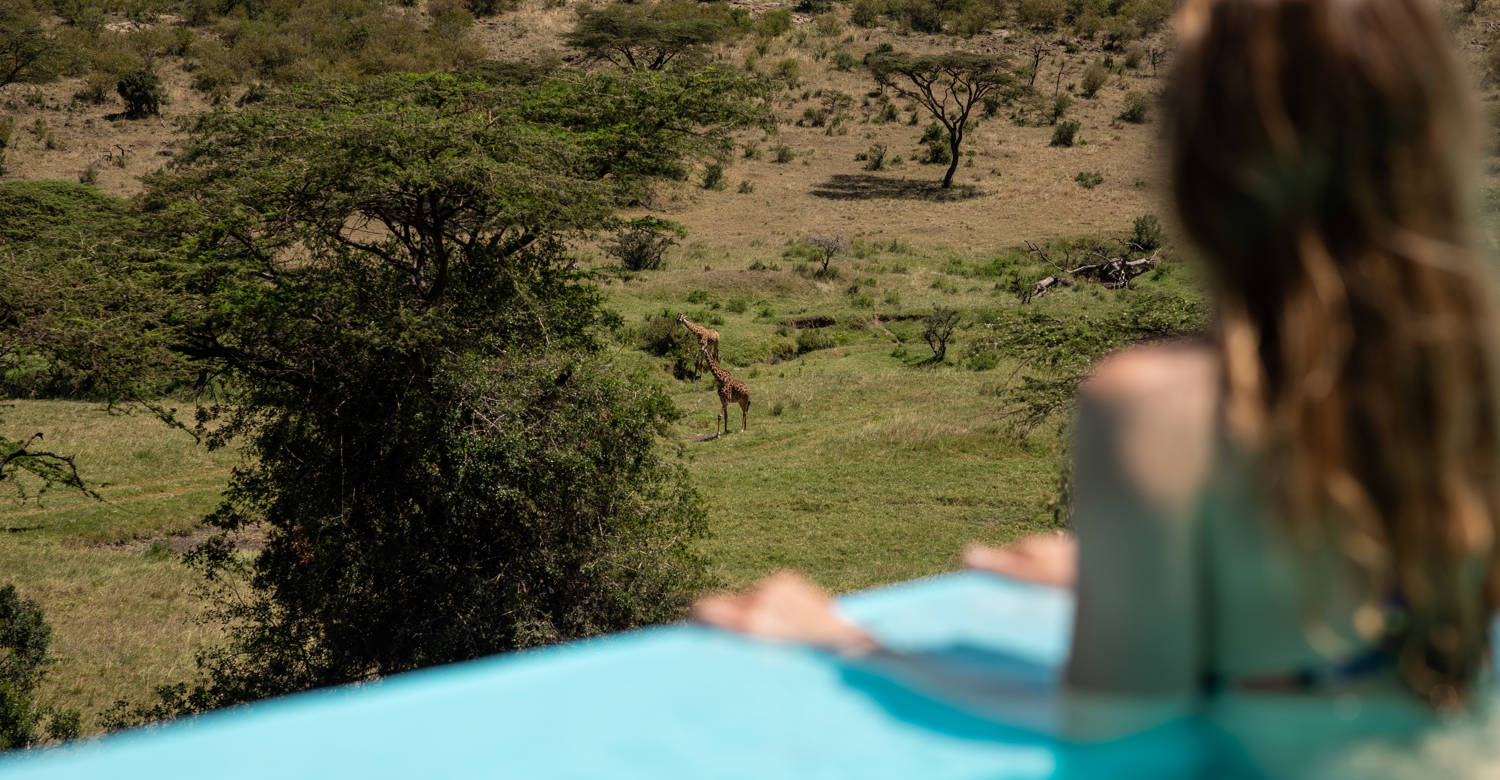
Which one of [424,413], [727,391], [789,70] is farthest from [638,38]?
[424,413]

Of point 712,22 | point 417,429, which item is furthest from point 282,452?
point 712,22

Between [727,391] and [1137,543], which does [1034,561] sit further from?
[727,391]

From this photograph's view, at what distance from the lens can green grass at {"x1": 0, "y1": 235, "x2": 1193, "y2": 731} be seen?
11656 mm

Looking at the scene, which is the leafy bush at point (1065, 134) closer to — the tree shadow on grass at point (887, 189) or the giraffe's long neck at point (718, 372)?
the tree shadow on grass at point (887, 189)

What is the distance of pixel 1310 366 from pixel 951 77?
125 feet

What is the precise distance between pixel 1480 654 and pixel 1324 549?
0.92ft

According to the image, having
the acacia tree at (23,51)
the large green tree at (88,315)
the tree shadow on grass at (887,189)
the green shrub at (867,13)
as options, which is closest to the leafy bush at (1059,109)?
the tree shadow on grass at (887,189)

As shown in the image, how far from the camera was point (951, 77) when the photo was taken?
37.7 metres

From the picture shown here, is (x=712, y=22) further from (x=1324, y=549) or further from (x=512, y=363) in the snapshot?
(x=1324, y=549)

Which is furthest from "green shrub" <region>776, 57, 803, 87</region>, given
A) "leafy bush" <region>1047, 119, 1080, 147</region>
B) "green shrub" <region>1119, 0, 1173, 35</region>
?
"green shrub" <region>1119, 0, 1173, 35</region>

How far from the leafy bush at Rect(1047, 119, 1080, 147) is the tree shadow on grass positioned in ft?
13.3

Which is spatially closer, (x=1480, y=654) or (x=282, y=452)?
(x=1480, y=654)

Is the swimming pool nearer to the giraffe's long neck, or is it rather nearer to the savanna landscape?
the savanna landscape

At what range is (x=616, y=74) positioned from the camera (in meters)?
11.7
